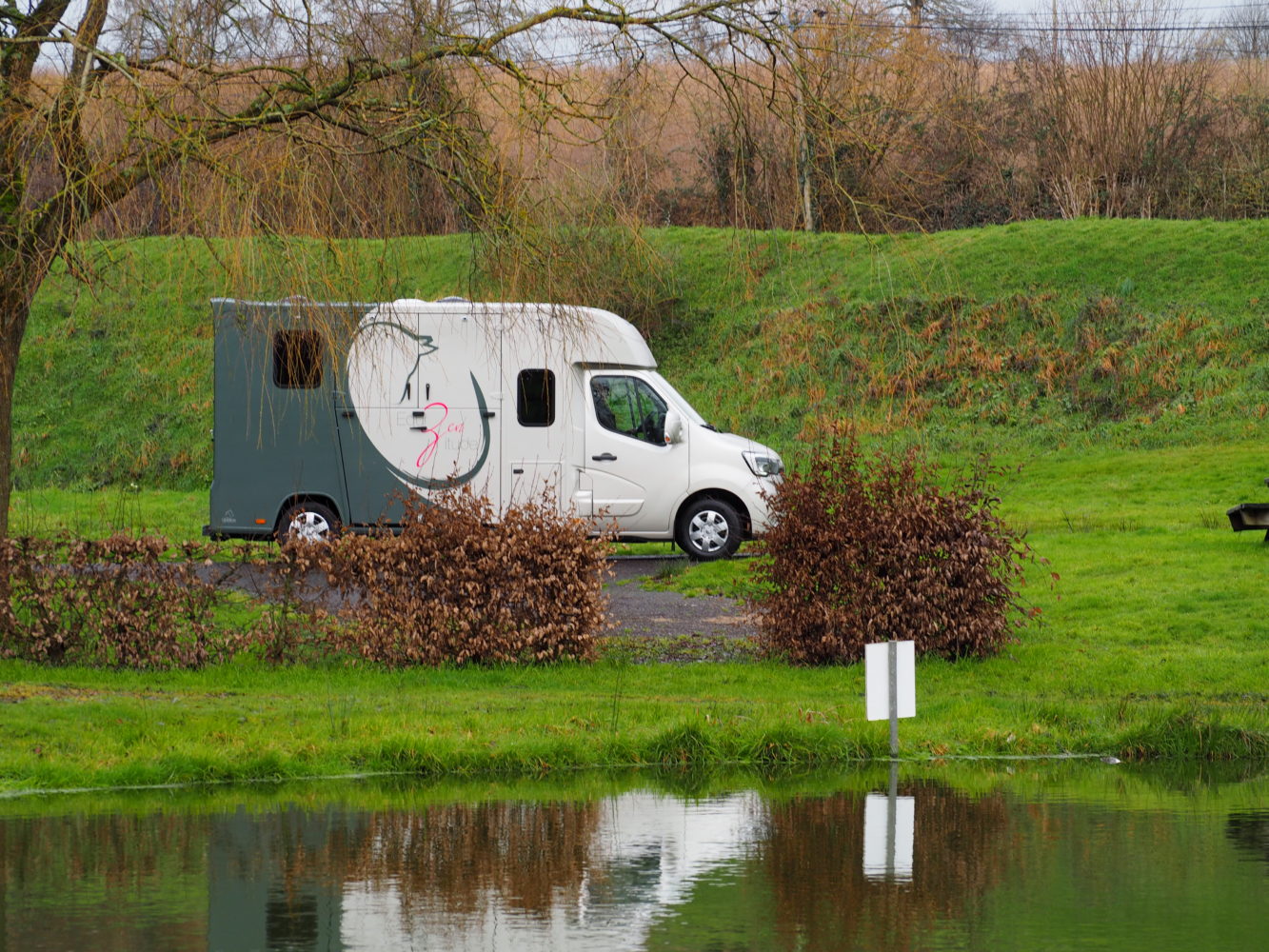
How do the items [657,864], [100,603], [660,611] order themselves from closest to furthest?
[657,864] < [100,603] < [660,611]

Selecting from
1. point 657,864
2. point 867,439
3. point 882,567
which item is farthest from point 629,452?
point 867,439

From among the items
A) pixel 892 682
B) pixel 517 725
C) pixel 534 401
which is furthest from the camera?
pixel 534 401

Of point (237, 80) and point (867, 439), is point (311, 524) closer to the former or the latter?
point (237, 80)

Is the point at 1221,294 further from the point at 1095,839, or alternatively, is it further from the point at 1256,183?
the point at 1095,839

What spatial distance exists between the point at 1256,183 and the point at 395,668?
1592 inches

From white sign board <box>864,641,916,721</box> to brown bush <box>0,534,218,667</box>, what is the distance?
6.01 metres

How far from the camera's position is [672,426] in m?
22.2

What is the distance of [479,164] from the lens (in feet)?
39.7

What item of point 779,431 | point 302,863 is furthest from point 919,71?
point 779,431

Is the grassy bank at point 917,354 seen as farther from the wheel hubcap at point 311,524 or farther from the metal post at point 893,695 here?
the metal post at point 893,695

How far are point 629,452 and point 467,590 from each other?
8.06m

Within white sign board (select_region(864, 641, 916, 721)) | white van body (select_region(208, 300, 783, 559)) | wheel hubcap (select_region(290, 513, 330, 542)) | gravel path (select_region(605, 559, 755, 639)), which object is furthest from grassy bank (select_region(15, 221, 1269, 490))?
white sign board (select_region(864, 641, 916, 721))

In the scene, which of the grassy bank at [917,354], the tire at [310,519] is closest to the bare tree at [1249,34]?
the grassy bank at [917,354]

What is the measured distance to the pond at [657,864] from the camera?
653cm
